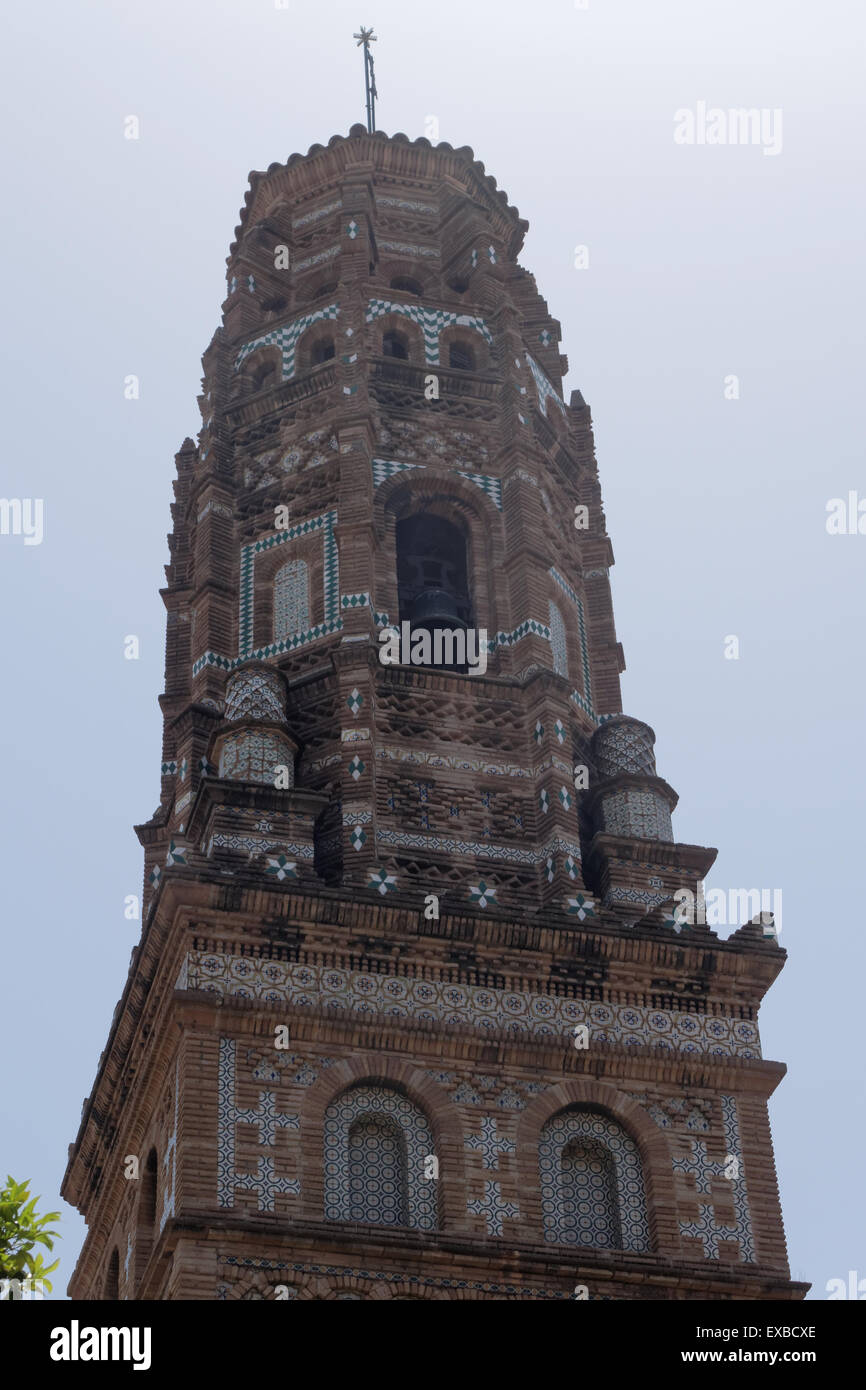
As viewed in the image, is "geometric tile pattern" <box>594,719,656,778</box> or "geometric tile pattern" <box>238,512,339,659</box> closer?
"geometric tile pattern" <box>594,719,656,778</box>

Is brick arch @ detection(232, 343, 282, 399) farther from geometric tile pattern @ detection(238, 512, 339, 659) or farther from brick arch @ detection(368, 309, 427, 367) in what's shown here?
geometric tile pattern @ detection(238, 512, 339, 659)

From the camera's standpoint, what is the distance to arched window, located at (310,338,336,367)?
30250mm

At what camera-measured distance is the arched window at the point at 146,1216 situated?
22219 millimetres

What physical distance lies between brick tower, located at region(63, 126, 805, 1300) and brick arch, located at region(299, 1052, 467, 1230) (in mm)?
32

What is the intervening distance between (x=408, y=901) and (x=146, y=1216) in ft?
12.2

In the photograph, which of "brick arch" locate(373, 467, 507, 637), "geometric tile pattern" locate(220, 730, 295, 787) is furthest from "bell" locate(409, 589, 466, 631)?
"geometric tile pattern" locate(220, 730, 295, 787)

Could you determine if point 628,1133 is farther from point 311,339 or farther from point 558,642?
point 311,339

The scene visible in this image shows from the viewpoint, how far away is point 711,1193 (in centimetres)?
2203


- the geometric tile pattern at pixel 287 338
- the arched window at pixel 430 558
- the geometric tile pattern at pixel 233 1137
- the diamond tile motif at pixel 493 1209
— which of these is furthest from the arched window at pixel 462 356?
the diamond tile motif at pixel 493 1209

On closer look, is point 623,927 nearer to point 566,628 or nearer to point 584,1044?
point 584,1044

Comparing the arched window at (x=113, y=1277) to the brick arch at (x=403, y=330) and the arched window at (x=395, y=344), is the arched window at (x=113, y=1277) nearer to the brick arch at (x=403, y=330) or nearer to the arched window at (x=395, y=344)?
the brick arch at (x=403, y=330)

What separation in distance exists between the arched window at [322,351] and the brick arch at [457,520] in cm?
284
